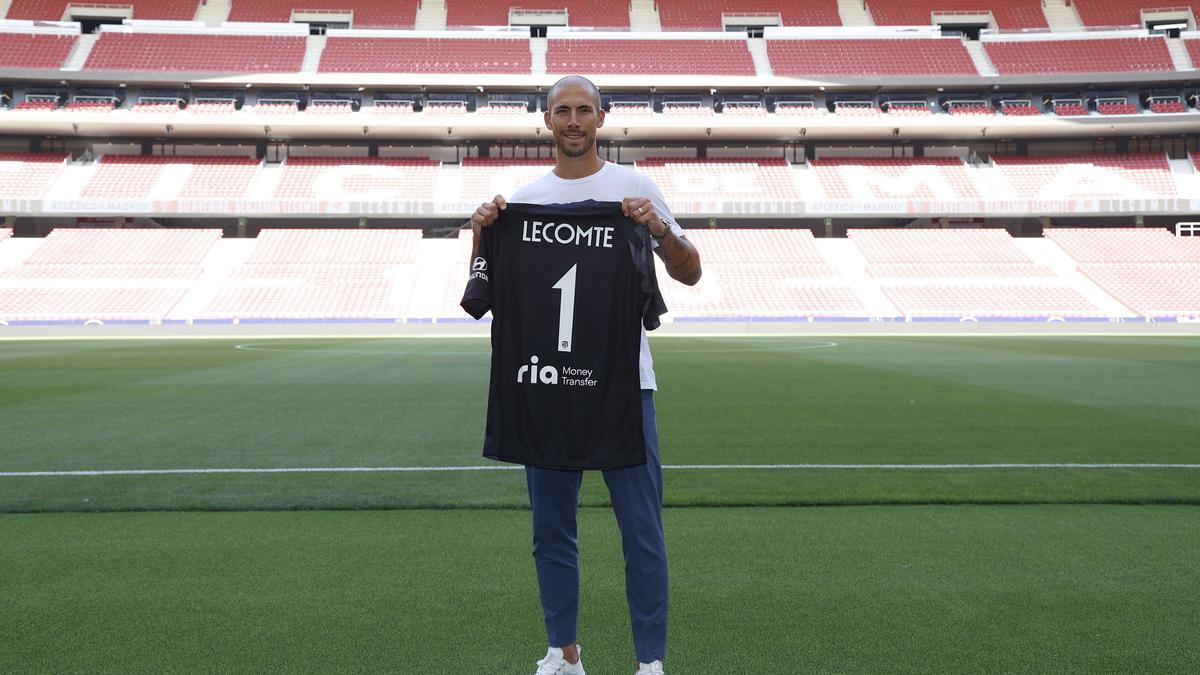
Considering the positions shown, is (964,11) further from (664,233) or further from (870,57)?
(664,233)

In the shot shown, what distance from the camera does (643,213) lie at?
2.69 metres

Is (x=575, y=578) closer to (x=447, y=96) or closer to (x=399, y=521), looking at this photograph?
(x=399, y=521)

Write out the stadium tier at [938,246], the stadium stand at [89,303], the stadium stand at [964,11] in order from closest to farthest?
the stadium stand at [89,303] < the stadium tier at [938,246] < the stadium stand at [964,11]

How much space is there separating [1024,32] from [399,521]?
48.8 m

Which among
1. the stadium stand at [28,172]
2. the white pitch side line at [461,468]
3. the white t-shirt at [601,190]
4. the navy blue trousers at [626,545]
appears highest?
the stadium stand at [28,172]

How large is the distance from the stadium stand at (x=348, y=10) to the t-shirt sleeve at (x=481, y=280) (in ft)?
151

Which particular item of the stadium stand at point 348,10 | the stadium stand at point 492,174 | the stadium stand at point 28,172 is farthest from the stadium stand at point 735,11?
the stadium stand at point 28,172

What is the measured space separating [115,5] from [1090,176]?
47676 millimetres

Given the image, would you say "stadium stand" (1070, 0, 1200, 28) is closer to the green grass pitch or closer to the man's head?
the green grass pitch

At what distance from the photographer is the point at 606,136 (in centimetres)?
4162

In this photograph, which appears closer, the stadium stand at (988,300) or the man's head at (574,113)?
the man's head at (574,113)

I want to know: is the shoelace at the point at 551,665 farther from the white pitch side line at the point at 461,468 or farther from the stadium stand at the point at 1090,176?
the stadium stand at the point at 1090,176

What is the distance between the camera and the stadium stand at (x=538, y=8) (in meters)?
45.5

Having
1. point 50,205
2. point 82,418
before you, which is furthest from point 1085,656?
point 50,205
